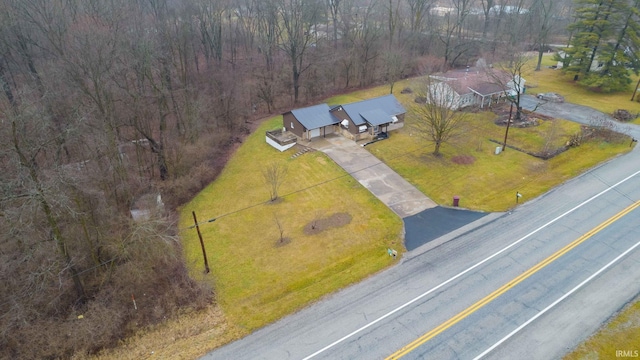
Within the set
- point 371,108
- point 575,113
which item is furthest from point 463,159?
point 575,113

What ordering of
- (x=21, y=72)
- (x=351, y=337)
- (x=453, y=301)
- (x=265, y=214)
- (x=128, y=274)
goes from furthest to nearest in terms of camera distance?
(x=21, y=72) < (x=265, y=214) < (x=128, y=274) < (x=453, y=301) < (x=351, y=337)

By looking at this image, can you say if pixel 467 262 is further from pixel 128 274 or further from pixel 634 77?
pixel 634 77

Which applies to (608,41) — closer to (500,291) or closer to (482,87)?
(482,87)

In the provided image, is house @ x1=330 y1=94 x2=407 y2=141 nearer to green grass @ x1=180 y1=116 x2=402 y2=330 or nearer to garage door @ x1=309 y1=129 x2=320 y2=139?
garage door @ x1=309 y1=129 x2=320 y2=139

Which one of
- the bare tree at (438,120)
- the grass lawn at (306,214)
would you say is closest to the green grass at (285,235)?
the grass lawn at (306,214)

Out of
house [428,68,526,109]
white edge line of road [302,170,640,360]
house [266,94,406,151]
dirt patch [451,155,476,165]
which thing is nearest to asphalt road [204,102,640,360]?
white edge line of road [302,170,640,360]

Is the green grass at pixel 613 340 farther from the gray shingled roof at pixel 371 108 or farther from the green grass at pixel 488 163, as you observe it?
the gray shingled roof at pixel 371 108

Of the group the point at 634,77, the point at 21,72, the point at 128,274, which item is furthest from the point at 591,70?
the point at 21,72
